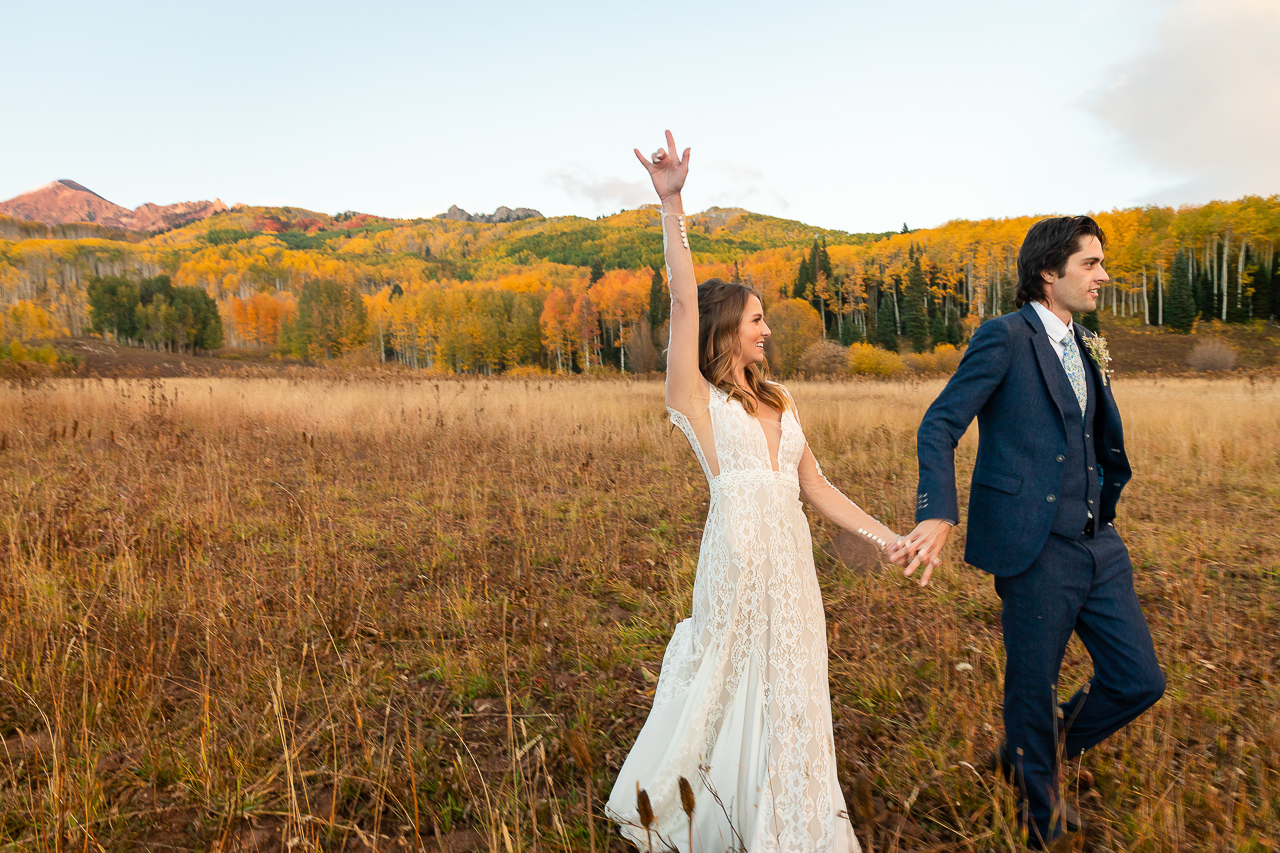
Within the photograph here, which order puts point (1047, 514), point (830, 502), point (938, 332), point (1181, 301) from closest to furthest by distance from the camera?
point (1047, 514) → point (830, 502) → point (1181, 301) → point (938, 332)

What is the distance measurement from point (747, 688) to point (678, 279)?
4.49ft

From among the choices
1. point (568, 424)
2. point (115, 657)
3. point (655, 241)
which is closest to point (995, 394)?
point (115, 657)

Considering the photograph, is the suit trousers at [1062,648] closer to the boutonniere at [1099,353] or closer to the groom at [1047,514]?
the groom at [1047,514]

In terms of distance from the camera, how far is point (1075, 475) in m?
2.12

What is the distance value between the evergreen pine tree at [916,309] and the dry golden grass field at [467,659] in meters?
56.3

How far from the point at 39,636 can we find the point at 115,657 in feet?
1.97

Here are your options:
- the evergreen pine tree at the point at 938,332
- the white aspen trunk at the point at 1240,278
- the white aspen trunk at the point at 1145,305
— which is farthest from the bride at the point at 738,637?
the white aspen trunk at the point at 1240,278

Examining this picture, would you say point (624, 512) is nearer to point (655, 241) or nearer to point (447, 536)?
point (447, 536)

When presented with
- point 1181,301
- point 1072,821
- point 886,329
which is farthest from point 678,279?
point 1181,301

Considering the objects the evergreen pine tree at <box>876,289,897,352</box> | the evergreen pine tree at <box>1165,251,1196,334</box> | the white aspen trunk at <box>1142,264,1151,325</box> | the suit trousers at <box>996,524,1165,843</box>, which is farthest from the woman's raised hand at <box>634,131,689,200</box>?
the white aspen trunk at <box>1142,264,1151,325</box>

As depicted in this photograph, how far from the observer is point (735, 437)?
7.22 feet

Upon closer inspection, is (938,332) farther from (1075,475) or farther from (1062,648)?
(1062,648)

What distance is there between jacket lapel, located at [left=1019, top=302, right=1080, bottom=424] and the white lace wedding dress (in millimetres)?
840

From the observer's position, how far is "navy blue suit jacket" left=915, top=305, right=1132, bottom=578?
6.79ft
